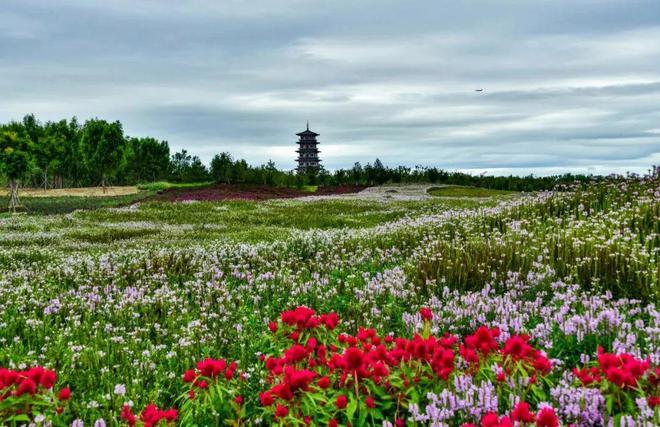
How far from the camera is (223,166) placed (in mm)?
61281

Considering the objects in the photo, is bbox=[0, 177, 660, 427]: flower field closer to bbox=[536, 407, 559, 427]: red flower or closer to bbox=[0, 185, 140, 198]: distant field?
bbox=[536, 407, 559, 427]: red flower

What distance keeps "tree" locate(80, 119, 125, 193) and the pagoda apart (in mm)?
61781

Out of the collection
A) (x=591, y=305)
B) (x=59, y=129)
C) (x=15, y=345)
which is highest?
(x=59, y=129)

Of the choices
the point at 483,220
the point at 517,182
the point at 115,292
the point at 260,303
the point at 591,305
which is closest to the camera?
the point at 591,305

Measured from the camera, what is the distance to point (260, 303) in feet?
28.6

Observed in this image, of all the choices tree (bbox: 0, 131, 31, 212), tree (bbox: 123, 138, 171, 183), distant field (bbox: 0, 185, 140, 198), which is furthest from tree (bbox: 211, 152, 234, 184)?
tree (bbox: 123, 138, 171, 183)

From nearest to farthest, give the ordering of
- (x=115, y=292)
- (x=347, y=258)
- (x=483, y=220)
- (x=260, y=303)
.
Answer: (x=260, y=303), (x=115, y=292), (x=347, y=258), (x=483, y=220)

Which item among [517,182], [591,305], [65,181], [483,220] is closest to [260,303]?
[591,305]

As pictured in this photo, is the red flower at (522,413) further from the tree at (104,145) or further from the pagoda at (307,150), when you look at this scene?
the pagoda at (307,150)

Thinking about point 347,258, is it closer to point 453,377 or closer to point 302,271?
point 302,271

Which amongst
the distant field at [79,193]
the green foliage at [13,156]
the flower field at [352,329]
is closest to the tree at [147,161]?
the distant field at [79,193]

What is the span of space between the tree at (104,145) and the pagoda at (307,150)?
61.8 m

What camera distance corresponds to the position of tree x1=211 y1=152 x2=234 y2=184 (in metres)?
60.3

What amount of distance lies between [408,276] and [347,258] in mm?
2851
